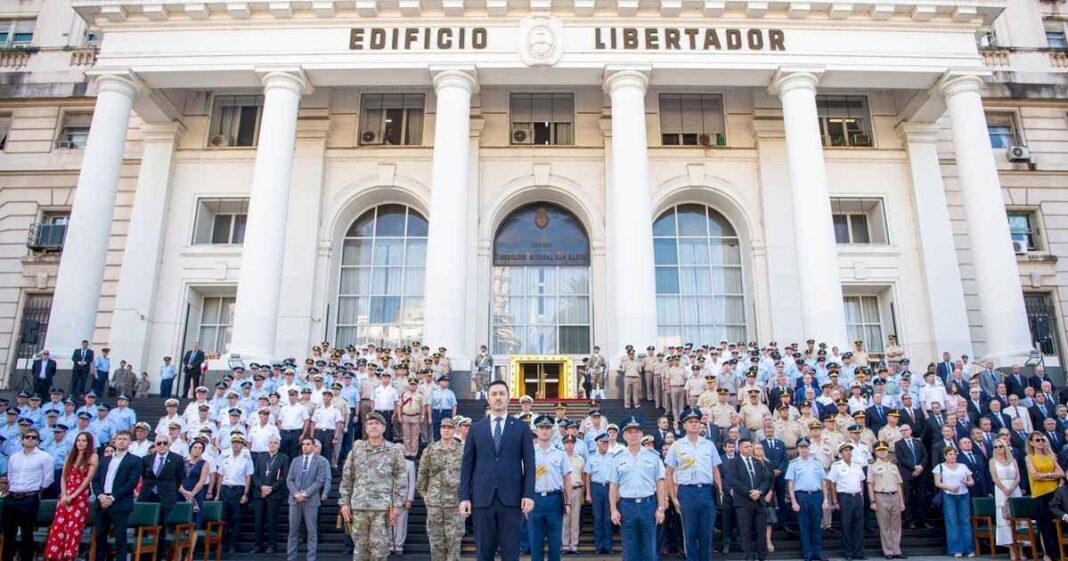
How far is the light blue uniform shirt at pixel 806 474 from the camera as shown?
428 inches

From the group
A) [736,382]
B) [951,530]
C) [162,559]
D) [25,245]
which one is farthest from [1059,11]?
[25,245]

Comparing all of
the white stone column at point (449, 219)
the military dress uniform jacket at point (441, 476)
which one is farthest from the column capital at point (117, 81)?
the military dress uniform jacket at point (441, 476)

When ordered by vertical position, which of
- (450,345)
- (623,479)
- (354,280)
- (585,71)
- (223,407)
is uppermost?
(585,71)

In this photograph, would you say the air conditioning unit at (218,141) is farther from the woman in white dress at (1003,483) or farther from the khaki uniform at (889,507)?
the woman in white dress at (1003,483)

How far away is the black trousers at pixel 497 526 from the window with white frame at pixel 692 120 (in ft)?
65.5

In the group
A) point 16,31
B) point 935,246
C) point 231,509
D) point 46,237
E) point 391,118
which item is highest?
point 16,31

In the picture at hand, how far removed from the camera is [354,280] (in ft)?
80.5

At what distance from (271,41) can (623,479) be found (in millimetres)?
18899

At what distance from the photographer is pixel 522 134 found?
24.8 meters

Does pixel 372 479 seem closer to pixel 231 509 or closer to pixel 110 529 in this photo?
pixel 110 529

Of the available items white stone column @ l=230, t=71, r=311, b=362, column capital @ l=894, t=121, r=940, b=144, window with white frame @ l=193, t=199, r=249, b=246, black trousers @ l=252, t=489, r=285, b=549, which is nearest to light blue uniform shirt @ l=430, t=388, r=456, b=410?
black trousers @ l=252, t=489, r=285, b=549

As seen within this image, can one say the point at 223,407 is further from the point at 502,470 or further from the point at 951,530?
the point at 951,530

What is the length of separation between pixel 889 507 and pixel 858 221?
15.9m

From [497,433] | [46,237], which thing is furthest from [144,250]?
[497,433]
